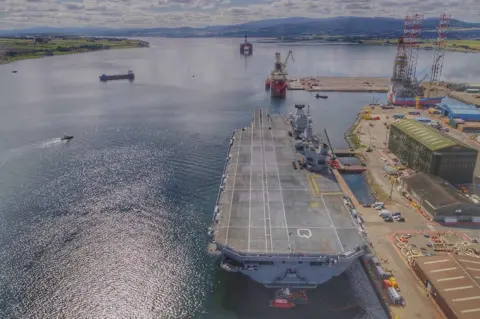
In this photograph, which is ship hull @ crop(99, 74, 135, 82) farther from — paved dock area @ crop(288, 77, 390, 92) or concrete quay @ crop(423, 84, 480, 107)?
concrete quay @ crop(423, 84, 480, 107)

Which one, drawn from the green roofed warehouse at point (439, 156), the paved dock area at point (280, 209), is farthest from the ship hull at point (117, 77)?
the green roofed warehouse at point (439, 156)

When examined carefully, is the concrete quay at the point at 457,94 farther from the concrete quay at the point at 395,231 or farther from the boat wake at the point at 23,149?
the boat wake at the point at 23,149

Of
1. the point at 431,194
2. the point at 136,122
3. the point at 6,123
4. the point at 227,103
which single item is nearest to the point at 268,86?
the point at 227,103

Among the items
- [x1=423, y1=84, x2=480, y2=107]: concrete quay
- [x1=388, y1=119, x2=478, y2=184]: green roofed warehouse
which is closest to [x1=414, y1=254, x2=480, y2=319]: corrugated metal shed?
[x1=388, y1=119, x2=478, y2=184]: green roofed warehouse

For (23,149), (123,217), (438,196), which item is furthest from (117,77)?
(438,196)

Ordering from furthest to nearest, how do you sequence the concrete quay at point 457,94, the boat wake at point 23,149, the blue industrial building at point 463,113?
the concrete quay at point 457,94
the blue industrial building at point 463,113
the boat wake at point 23,149

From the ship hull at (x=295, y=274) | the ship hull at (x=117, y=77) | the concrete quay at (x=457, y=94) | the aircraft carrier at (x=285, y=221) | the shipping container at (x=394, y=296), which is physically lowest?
the shipping container at (x=394, y=296)

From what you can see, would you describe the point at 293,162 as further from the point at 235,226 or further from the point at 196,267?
the point at 196,267
